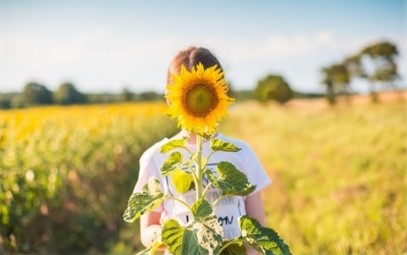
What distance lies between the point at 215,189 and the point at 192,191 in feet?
0.27

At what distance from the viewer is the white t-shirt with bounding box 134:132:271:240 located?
1913mm

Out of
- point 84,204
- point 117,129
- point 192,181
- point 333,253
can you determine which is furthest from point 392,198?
point 192,181

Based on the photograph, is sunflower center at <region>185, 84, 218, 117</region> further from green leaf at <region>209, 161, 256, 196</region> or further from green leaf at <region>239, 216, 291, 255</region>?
green leaf at <region>239, 216, 291, 255</region>

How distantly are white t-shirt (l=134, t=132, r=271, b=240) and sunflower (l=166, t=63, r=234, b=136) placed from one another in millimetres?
463

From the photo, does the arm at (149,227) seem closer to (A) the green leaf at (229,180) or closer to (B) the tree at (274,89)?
(A) the green leaf at (229,180)

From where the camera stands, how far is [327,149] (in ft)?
35.7

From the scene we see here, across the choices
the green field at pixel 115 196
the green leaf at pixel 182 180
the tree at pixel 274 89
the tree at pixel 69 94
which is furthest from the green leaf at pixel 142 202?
the tree at pixel 274 89

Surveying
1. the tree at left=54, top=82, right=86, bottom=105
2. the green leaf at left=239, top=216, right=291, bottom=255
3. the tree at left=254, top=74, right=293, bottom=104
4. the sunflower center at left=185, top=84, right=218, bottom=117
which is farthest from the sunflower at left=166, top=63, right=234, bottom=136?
the tree at left=254, top=74, right=293, bottom=104

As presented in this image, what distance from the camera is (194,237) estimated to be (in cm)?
141

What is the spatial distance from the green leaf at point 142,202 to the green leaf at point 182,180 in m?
0.06

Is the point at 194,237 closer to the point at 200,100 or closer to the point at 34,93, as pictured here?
the point at 200,100

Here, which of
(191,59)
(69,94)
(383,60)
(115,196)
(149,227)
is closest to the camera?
(191,59)

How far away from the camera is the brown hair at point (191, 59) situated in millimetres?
1815

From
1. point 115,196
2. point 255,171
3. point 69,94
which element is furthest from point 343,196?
point 255,171
